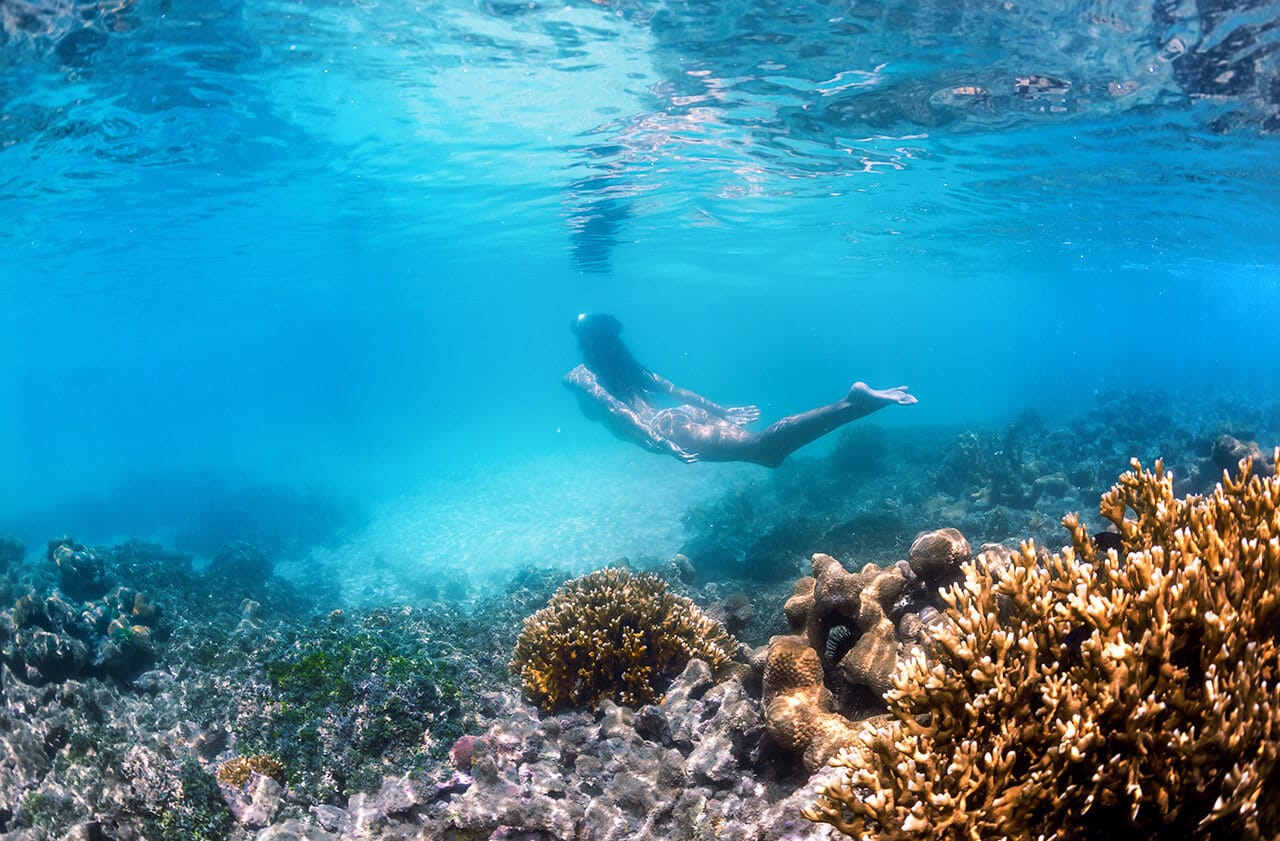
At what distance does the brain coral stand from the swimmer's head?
14391 mm

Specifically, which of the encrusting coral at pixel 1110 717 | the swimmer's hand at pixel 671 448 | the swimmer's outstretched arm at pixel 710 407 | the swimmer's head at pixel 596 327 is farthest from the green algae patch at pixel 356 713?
the swimmer's head at pixel 596 327

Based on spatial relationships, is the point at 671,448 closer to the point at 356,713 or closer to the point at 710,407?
the point at 710,407

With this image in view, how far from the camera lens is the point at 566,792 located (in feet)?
15.4

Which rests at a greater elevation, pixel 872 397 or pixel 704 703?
pixel 704 703

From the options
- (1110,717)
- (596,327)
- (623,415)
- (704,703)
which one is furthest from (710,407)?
(1110,717)

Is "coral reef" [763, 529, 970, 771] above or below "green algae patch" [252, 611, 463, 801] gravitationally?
above

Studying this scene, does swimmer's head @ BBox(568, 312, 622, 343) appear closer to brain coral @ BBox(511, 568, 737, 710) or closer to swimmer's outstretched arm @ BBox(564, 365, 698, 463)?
swimmer's outstretched arm @ BBox(564, 365, 698, 463)

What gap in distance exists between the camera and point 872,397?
12766 millimetres

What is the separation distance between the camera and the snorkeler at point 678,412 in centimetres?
1353

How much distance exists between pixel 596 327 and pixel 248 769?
16201 mm

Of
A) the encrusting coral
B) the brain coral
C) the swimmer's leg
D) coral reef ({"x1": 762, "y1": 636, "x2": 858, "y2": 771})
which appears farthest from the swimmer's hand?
the encrusting coral

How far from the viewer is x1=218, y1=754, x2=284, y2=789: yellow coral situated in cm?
575

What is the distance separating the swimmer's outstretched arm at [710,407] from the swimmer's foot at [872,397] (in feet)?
15.0

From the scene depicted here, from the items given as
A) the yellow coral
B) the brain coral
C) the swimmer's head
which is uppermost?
the brain coral
